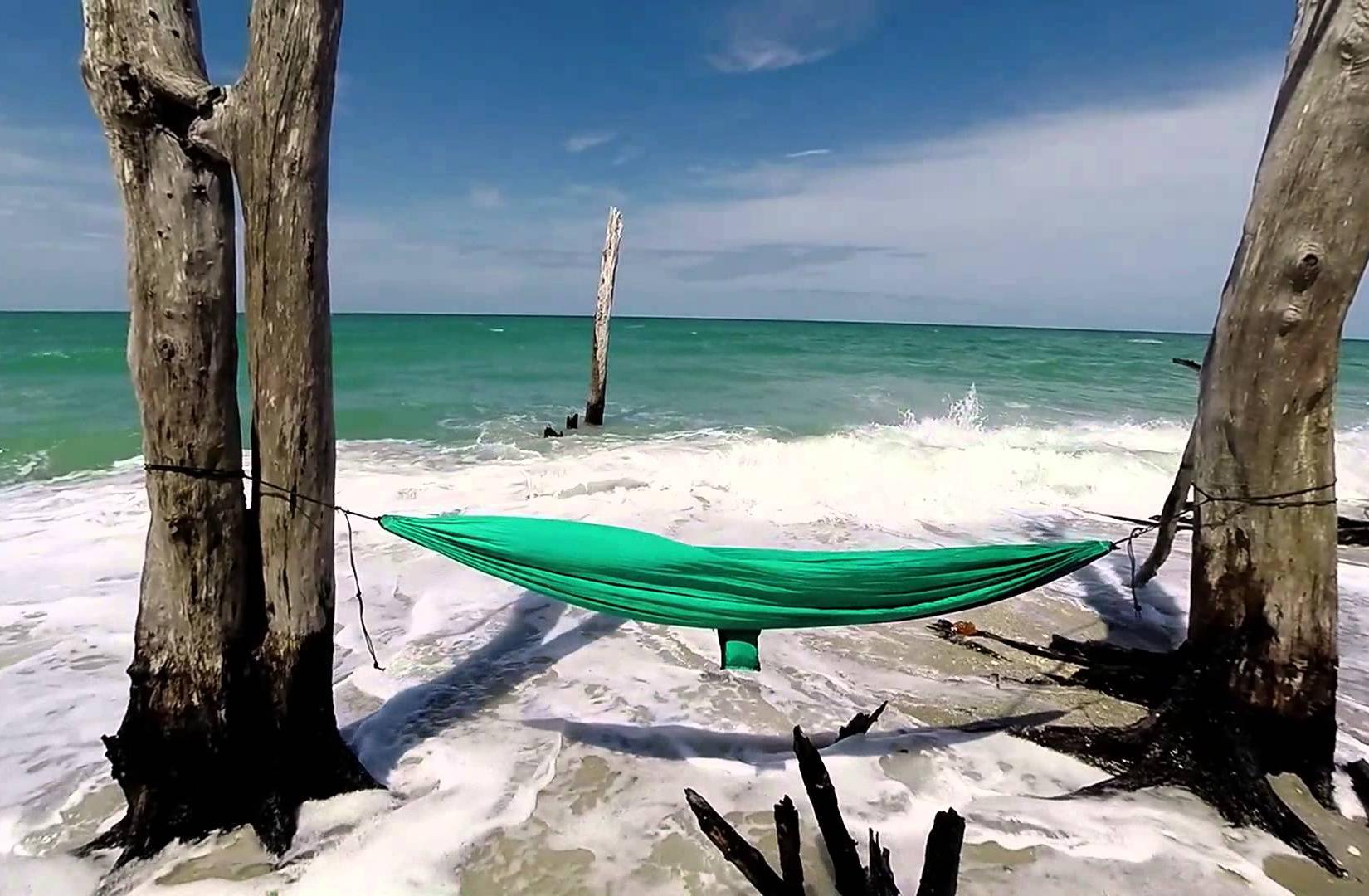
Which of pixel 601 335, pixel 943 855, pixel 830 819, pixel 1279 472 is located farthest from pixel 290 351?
pixel 601 335

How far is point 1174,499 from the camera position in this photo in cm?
385

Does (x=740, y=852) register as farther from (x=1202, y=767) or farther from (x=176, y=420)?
(x=176, y=420)

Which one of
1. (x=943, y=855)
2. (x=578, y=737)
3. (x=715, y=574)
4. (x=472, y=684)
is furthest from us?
(x=472, y=684)

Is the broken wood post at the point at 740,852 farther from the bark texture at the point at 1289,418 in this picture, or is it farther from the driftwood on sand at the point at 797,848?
the bark texture at the point at 1289,418

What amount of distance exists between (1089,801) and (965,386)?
1811cm

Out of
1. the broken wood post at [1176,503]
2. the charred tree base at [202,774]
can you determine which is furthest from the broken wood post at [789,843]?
the broken wood post at [1176,503]

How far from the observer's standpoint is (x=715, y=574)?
262 cm

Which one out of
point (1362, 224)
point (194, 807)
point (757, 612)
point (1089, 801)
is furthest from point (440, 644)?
point (1362, 224)

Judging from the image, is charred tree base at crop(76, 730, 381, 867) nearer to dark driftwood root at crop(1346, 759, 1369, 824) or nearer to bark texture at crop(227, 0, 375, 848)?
bark texture at crop(227, 0, 375, 848)

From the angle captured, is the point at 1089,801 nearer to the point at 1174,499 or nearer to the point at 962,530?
the point at 1174,499

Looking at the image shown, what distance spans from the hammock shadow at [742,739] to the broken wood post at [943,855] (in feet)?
3.85

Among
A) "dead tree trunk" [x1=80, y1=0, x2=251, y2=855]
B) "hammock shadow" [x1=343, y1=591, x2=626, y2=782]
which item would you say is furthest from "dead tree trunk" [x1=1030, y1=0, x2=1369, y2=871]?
"dead tree trunk" [x1=80, y1=0, x2=251, y2=855]

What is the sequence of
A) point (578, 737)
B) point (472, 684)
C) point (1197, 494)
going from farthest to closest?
point (472, 684) < point (578, 737) < point (1197, 494)

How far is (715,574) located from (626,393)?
1515 cm
